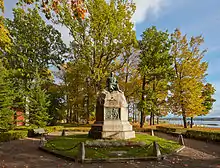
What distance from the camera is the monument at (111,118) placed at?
15602 mm

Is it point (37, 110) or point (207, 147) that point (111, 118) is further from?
point (37, 110)

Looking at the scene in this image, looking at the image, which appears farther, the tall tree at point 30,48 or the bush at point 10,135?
the tall tree at point 30,48

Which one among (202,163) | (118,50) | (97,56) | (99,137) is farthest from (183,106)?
(202,163)

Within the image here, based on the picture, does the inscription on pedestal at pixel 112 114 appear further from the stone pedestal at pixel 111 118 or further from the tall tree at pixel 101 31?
the tall tree at pixel 101 31

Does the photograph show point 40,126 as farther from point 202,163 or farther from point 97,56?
point 202,163

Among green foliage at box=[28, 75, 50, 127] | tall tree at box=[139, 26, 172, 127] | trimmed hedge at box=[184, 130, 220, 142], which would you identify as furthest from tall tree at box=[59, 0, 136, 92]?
trimmed hedge at box=[184, 130, 220, 142]

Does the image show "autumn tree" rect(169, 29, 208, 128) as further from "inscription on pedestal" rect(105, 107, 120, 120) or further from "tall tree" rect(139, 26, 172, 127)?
"inscription on pedestal" rect(105, 107, 120, 120)

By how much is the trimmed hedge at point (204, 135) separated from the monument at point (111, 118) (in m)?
8.12

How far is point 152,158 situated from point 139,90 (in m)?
20.4

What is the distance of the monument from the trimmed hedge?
26.7 ft

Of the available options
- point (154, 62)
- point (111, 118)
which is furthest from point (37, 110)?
point (154, 62)

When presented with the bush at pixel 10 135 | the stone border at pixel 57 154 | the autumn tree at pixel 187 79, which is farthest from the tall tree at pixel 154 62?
the stone border at pixel 57 154

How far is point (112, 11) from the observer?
86.9 feet

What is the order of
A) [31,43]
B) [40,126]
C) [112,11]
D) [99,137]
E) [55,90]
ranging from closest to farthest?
[99,137]
[40,126]
[112,11]
[31,43]
[55,90]
